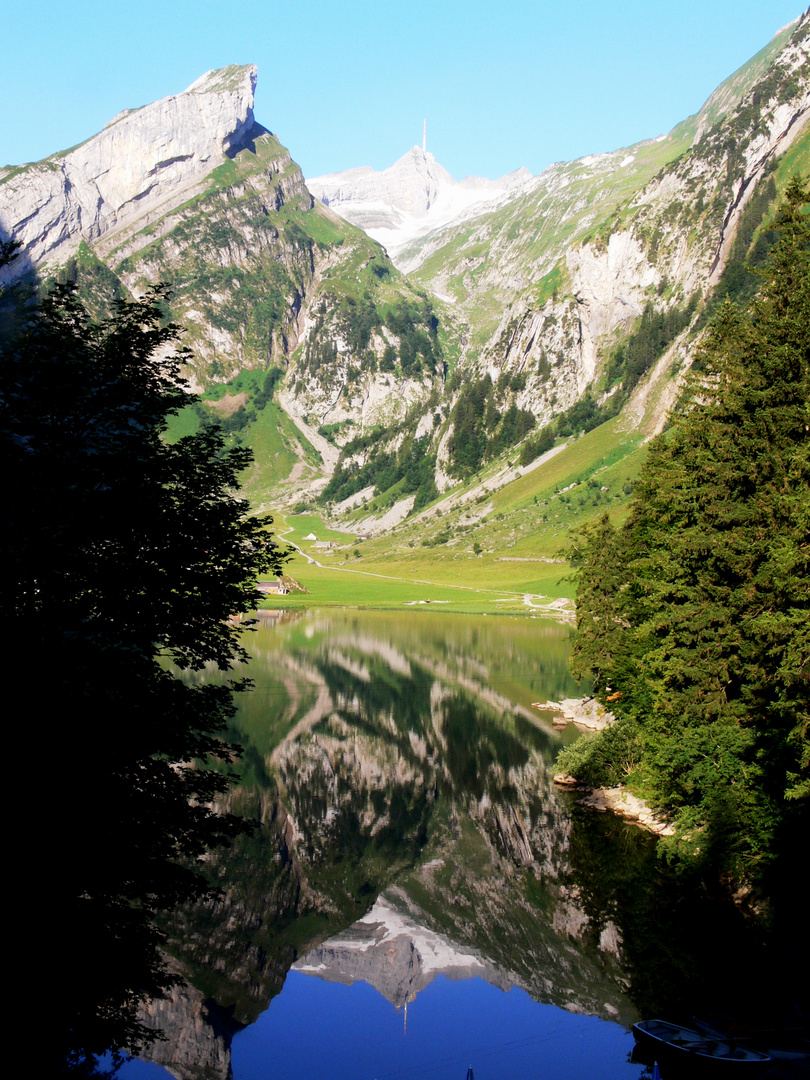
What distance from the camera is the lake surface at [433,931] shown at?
21.8 metres

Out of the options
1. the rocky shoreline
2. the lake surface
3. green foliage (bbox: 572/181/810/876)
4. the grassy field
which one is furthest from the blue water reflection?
the grassy field

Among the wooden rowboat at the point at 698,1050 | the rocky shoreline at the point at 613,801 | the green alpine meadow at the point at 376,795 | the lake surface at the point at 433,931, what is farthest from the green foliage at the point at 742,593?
the wooden rowboat at the point at 698,1050

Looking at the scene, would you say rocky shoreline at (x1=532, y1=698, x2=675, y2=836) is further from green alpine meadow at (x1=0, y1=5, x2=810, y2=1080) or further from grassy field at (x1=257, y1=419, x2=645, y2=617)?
grassy field at (x1=257, y1=419, x2=645, y2=617)

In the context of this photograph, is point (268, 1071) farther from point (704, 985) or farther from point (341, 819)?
point (341, 819)

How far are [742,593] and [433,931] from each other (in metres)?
17.4

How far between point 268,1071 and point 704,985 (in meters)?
12.7

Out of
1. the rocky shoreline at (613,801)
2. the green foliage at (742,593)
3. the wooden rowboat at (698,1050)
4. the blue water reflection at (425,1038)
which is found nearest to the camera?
the wooden rowboat at (698,1050)

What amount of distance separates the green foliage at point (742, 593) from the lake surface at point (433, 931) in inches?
155

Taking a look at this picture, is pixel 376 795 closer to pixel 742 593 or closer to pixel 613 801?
pixel 613 801

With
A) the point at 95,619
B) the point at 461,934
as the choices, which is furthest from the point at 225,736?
the point at 95,619

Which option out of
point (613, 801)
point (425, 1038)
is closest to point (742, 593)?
point (425, 1038)

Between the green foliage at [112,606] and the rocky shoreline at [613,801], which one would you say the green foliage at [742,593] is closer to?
the rocky shoreline at [613,801]

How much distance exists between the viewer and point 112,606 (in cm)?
1981

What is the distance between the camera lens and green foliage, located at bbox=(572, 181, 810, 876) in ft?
82.3
